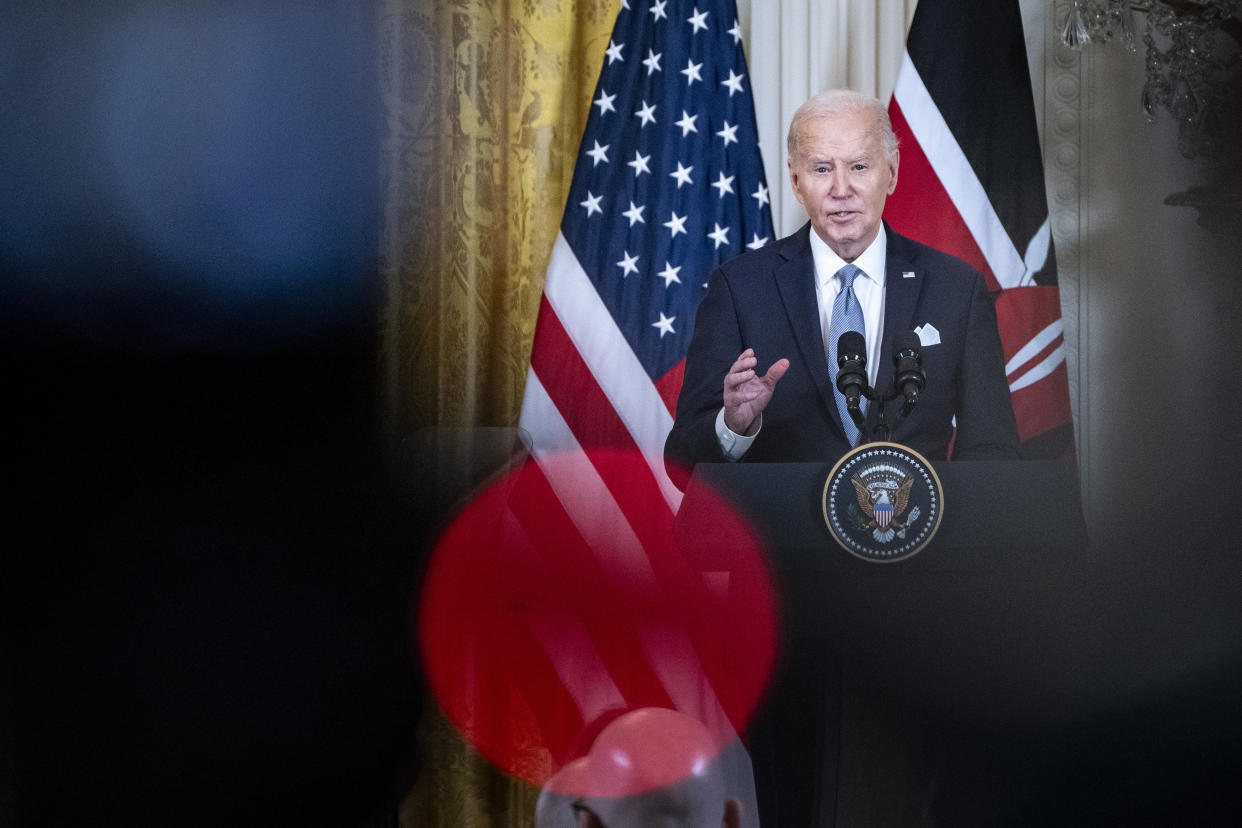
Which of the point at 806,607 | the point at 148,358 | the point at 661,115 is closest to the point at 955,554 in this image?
the point at 806,607

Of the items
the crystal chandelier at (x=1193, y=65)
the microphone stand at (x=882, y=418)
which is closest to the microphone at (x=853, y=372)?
the microphone stand at (x=882, y=418)

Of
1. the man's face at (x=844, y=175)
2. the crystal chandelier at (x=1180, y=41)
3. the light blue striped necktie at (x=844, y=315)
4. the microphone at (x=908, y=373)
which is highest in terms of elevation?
the crystal chandelier at (x=1180, y=41)

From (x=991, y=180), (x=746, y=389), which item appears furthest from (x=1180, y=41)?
(x=746, y=389)

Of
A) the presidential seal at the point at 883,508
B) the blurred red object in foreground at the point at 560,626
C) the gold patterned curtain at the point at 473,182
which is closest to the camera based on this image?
the presidential seal at the point at 883,508

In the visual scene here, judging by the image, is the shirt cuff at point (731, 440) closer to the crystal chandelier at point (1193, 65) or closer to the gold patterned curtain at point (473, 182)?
the gold patterned curtain at point (473, 182)

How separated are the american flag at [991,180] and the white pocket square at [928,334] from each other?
339 mm

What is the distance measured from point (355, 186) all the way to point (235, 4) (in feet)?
3.07

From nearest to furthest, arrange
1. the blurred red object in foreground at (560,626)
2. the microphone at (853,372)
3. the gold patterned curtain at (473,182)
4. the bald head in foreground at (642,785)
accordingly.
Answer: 1. the microphone at (853,372)
2. the bald head in foreground at (642,785)
3. the blurred red object in foreground at (560,626)
4. the gold patterned curtain at (473,182)

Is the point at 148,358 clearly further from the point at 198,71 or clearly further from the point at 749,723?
the point at 749,723

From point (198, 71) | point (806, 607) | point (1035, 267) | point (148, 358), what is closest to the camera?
point (148, 358)

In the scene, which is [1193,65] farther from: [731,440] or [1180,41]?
A: [731,440]

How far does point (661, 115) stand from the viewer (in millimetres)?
3732

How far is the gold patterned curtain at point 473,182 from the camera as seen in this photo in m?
3.88

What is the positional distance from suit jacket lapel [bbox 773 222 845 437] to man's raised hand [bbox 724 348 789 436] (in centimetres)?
45
